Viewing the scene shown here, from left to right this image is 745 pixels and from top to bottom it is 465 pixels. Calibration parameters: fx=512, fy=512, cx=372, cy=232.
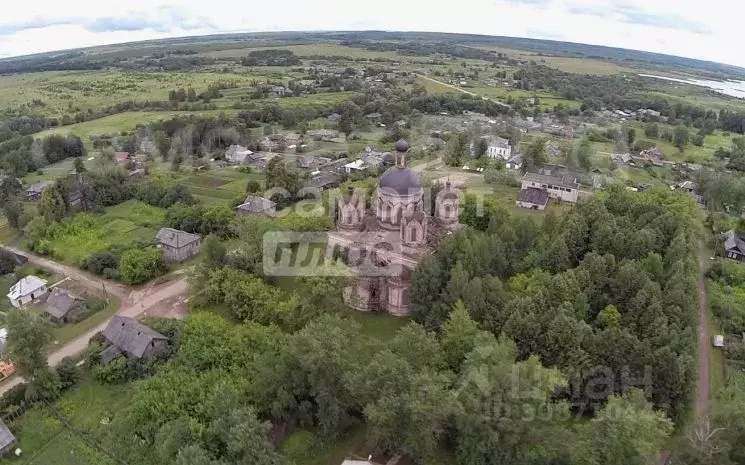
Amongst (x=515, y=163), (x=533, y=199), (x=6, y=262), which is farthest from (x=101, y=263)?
(x=515, y=163)

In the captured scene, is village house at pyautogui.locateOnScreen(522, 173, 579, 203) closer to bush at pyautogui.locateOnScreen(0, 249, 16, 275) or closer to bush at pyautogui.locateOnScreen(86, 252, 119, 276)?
bush at pyautogui.locateOnScreen(86, 252, 119, 276)

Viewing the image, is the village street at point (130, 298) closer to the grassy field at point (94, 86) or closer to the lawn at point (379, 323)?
the lawn at point (379, 323)

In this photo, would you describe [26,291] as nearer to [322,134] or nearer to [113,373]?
[113,373]

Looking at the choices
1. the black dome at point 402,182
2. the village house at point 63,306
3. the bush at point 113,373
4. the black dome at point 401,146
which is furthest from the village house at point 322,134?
the bush at point 113,373

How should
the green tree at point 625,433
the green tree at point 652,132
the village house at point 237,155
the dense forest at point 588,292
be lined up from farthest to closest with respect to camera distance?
the green tree at point 652,132
the village house at point 237,155
the dense forest at point 588,292
the green tree at point 625,433

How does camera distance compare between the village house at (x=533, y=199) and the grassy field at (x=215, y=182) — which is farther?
the grassy field at (x=215, y=182)

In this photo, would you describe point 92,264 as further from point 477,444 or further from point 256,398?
point 477,444
